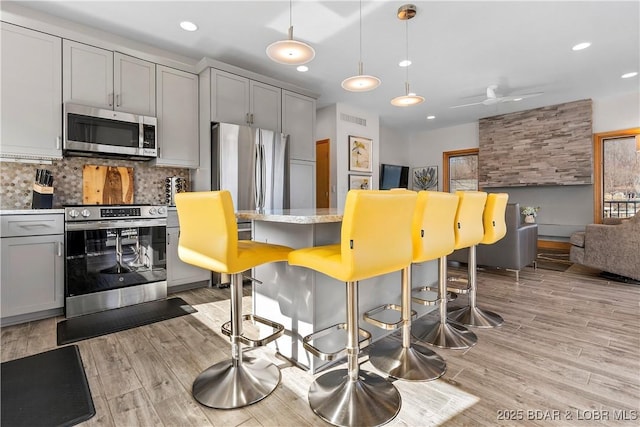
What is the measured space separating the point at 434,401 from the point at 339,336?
23.8 inches

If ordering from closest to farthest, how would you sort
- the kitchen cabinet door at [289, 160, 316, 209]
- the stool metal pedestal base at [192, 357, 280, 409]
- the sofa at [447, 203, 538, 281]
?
1. the stool metal pedestal base at [192, 357, 280, 409]
2. the sofa at [447, 203, 538, 281]
3. the kitchen cabinet door at [289, 160, 316, 209]

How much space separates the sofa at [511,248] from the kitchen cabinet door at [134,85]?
412 cm

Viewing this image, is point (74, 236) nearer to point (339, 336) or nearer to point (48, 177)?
point (48, 177)

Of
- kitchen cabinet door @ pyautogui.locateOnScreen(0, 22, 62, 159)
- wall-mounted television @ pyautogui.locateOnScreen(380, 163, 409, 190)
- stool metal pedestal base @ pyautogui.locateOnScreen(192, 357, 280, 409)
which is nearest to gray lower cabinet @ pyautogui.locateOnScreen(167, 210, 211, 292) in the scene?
kitchen cabinet door @ pyautogui.locateOnScreen(0, 22, 62, 159)

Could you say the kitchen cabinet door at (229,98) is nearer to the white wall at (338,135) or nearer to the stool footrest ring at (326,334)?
the white wall at (338,135)

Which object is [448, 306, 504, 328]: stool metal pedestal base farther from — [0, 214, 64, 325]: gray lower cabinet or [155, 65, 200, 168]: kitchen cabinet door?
[0, 214, 64, 325]: gray lower cabinet

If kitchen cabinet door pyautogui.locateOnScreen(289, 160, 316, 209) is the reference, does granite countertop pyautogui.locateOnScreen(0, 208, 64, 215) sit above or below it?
below

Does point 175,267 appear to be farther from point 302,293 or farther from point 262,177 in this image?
point 302,293

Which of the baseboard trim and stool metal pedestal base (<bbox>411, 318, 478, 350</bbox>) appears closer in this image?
stool metal pedestal base (<bbox>411, 318, 478, 350</bbox>)

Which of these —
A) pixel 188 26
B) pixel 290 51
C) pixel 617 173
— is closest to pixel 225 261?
pixel 290 51

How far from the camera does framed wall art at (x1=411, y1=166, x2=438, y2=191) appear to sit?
7.93 meters

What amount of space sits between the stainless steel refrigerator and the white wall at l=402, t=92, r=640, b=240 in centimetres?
515

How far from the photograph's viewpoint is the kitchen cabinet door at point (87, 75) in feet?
Answer: 9.60

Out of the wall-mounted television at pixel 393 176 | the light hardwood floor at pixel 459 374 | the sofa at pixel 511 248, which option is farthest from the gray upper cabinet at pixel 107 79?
the wall-mounted television at pixel 393 176
